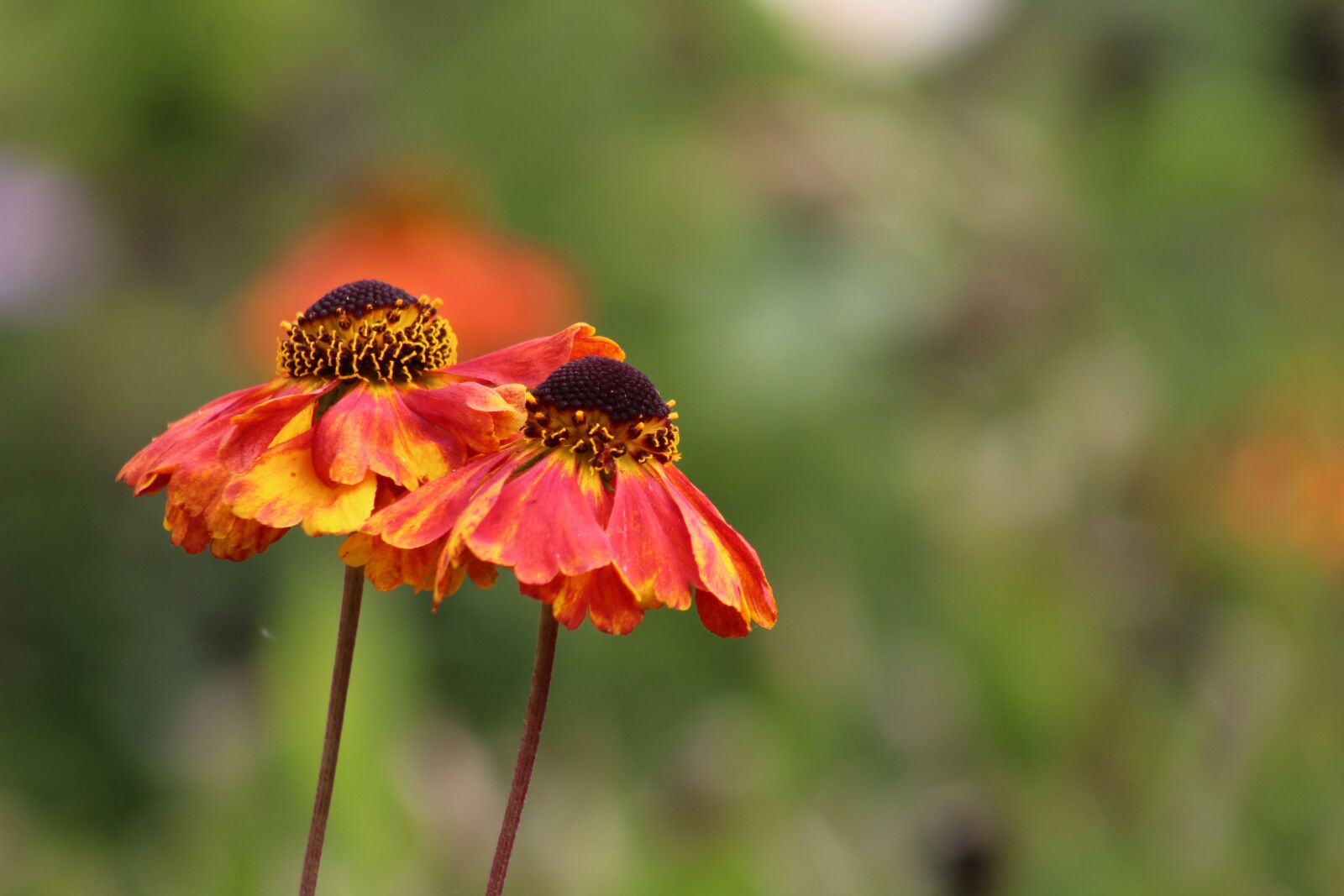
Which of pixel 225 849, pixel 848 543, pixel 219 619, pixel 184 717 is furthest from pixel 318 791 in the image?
pixel 848 543

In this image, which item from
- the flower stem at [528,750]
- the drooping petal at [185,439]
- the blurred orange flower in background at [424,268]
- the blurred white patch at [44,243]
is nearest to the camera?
the flower stem at [528,750]

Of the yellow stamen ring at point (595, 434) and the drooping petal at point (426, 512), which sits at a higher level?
the yellow stamen ring at point (595, 434)

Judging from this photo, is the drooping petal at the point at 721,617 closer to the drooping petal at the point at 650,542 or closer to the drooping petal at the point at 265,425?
the drooping petal at the point at 650,542

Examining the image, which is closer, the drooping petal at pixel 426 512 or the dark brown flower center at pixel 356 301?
the drooping petal at pixel 426 512

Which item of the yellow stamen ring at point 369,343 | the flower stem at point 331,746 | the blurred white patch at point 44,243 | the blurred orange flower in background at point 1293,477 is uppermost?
the blurred white patch at point 44,243

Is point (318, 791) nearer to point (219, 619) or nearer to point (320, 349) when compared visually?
point (320, 349)

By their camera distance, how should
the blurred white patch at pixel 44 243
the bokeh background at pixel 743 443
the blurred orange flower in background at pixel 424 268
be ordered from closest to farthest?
the bokeh background at pixel 743 443, the blurred orange flower in background at pixel 424 268, the blurred white patch at pixel 44 243

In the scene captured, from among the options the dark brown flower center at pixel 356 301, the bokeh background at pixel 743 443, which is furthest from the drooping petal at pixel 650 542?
the bokeh background at pixel 743 443

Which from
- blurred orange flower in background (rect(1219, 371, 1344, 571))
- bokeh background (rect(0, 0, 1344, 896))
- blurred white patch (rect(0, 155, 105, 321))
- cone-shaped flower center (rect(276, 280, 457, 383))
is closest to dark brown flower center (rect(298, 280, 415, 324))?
cone-shaped flower center (rect(276, 280, 457, 383))

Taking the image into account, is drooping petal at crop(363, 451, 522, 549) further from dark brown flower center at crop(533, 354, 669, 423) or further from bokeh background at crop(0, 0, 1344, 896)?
bokeh background at crop(0, 0, 1344, 896)
